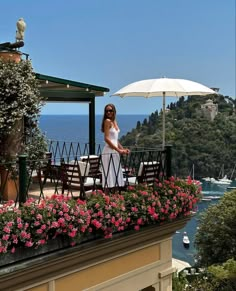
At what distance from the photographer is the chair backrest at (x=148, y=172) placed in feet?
24.6

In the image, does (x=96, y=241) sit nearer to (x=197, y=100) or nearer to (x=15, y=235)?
(x=15, y=235)

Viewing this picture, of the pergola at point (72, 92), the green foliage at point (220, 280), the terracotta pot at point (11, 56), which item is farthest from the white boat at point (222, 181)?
the terracotta pot at point (11, 56)

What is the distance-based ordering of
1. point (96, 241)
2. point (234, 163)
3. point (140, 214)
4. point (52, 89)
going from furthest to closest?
1. point (234, 163)
2. point (52, 89)
3. point (140, 214)
4. point (96, 241)

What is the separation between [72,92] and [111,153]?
14.9 feet

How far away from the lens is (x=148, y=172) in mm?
7574

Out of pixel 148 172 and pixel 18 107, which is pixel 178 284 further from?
pixel 18 107

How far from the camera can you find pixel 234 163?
89.4m

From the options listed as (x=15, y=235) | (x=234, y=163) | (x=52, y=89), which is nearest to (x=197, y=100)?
(x=234, y=163)

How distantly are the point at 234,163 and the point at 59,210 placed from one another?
87961 millimetres

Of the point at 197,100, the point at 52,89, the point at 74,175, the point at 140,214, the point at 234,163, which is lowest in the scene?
the point at 234,163

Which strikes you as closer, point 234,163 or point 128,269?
point 128,269

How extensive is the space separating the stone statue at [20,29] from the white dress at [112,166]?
271 cm

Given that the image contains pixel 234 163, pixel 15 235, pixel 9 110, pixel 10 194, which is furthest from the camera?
pixel 234 163

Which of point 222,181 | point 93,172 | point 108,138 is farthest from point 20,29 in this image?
point 222,181
